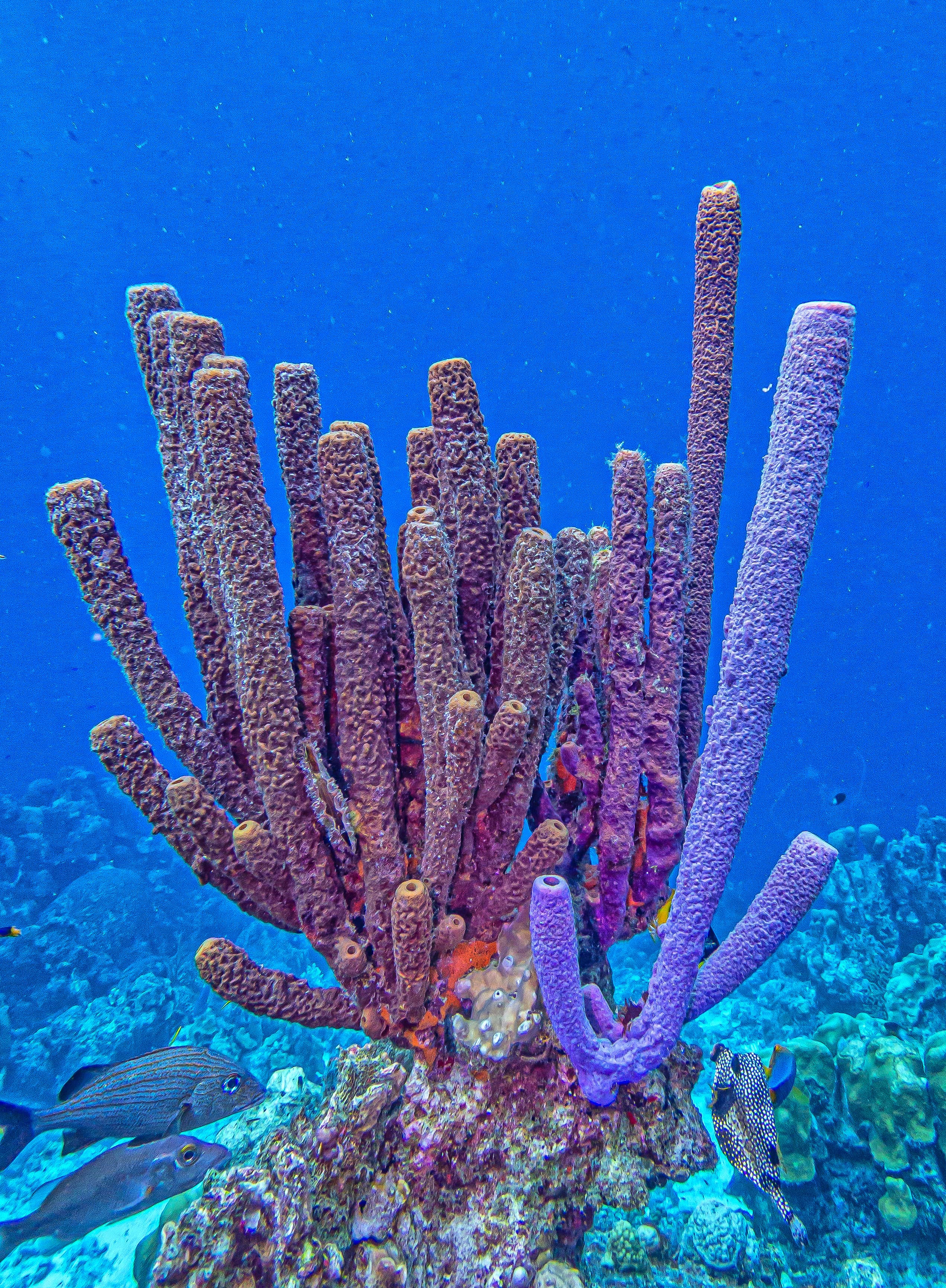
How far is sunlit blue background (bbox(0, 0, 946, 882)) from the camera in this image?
31.8 metres

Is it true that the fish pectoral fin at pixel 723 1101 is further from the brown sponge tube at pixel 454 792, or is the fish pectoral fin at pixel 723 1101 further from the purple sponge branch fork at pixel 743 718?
the brown sponge tube at pixel 454 792

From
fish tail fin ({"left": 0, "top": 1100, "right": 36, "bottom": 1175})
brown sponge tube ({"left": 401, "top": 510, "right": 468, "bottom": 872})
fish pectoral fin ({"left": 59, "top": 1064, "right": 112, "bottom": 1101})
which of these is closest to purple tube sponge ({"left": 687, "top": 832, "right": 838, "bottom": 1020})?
brown sponge tube ({"left": 401, "top": 510, "right": 468, "bottom": 872})

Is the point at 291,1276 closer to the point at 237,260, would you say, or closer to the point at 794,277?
the point at 794,277

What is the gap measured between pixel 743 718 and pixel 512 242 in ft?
145

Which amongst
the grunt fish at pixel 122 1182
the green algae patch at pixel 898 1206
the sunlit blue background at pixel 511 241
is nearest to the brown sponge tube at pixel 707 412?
the grunt fish at pixel 122 1182

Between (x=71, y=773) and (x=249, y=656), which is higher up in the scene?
(x=249, y=656)

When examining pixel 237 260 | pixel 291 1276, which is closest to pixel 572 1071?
pixel 291 1276

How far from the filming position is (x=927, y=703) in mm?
31359

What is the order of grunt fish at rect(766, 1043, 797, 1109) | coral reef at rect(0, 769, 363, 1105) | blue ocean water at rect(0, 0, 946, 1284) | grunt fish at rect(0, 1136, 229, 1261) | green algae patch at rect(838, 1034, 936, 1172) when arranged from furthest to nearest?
blue ocean water at rect(0, 0, 946, 1284) < coral reef at rect(0, 769, 363, 1105) < green algae patch at rect(838, 1034, 936, 1172) < grunt fish at rect(0, 1136, 229, 1261) < grunt fish at rect(766, 1043, 797, 1109)

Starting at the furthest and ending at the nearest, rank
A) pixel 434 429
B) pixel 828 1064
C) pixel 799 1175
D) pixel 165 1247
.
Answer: pixel 828 1064, pixel 799 1175, pixel 434 429, pixel 165 1247

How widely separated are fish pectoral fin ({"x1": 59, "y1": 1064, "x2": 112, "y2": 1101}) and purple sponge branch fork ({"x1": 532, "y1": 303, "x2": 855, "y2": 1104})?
6.77ft

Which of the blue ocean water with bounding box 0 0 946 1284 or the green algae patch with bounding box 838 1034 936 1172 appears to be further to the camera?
the blue ocean water with bounding box 0 0 946 1284

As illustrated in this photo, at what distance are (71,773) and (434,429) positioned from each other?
2184 cm

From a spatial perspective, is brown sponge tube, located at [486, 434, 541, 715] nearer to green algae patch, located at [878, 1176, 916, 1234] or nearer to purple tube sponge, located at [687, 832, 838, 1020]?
purple tube sponge, located at [687, 832, 838, 1020]
